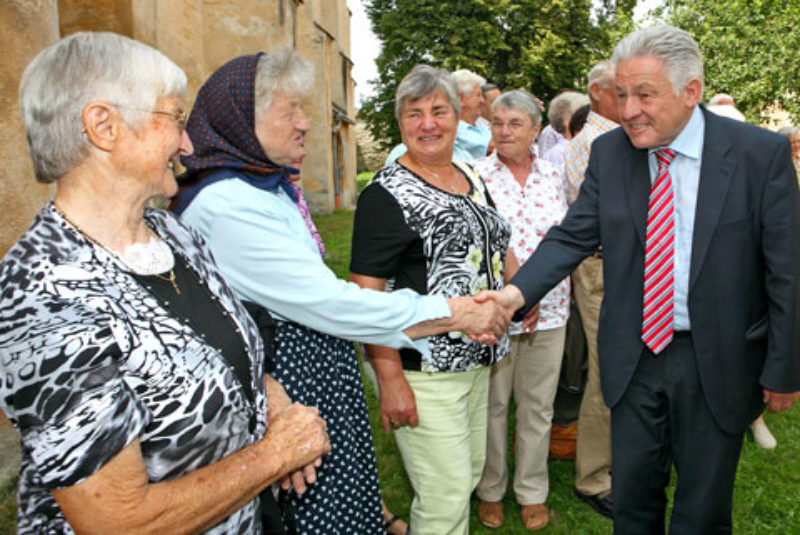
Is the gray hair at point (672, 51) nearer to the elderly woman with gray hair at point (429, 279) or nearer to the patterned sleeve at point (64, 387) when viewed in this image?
the elderly woman with gray hair at point (429, 279)

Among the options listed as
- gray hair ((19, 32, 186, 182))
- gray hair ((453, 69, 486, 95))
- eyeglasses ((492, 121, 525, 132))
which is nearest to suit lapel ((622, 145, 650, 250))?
eyeglasses ((492, 121, 525, 132))

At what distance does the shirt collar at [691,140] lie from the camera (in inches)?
102

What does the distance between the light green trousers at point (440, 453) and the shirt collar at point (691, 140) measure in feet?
4.59

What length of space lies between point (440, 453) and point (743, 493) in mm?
2574

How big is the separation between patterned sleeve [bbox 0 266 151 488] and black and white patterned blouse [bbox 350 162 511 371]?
5.11 feet

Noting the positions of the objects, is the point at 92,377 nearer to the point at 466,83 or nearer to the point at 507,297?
the point at 507,297

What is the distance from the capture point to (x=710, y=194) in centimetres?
250

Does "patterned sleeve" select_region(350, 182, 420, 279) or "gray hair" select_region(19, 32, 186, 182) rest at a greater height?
"gray hair" select_region(19, 32, 186, 182)

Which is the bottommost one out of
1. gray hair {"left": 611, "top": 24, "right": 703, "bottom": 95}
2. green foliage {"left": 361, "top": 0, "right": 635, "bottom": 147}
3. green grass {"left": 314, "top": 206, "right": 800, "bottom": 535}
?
green grass {"left": 314, "top": 206, "right": 800, "bottom": 535}

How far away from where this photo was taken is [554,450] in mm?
4836

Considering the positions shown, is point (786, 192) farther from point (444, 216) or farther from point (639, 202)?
point (444, 216)

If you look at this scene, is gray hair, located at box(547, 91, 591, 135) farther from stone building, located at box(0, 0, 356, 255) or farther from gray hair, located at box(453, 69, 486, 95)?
stone building, located at box(0, 0, 356, 255)

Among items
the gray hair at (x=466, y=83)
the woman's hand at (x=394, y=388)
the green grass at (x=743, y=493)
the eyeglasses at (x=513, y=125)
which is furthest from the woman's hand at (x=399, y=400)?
the gray hair at (x=466, y=83)

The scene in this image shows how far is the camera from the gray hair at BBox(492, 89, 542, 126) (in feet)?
13.7
